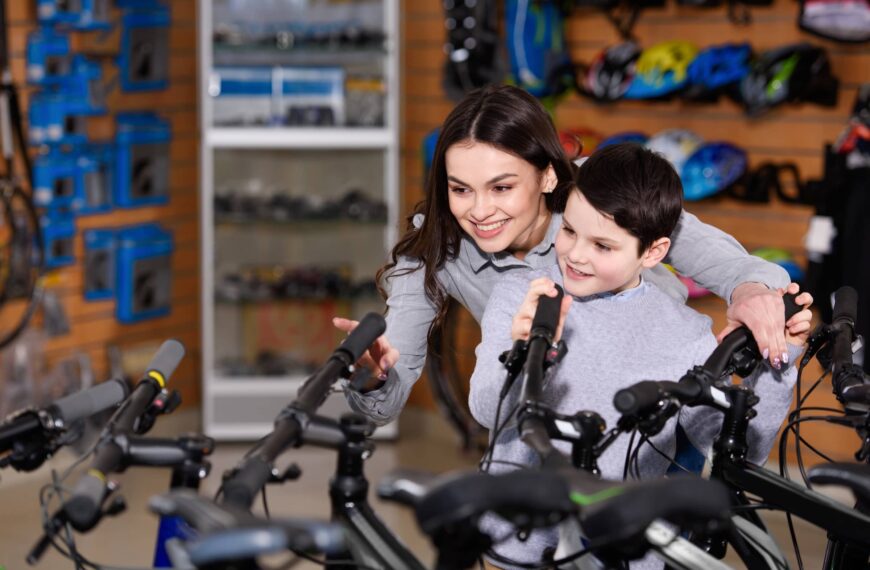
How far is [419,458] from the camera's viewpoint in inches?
220

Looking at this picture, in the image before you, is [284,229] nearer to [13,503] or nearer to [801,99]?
[13,503]

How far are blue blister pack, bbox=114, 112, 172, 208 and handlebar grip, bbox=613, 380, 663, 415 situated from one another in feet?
14.4

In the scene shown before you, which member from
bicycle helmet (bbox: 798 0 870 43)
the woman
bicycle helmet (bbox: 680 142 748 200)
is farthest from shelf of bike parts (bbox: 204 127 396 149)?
the woman

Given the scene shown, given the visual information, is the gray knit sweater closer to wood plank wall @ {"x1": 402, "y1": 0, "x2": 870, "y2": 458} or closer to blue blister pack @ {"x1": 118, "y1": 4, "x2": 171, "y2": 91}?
wood plank wall @ {"x1": 402, "y1": 0, "x2": 870, "y2": 458}

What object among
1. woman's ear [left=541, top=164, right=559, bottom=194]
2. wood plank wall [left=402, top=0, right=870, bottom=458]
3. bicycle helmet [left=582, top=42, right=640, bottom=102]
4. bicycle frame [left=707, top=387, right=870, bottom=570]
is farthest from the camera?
bicycle helmet [left=582, top=42, right=640, bottom=102]

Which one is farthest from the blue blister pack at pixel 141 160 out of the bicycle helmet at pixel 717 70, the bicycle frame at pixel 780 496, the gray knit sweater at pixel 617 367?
the bicycle frame at pixel 780 496

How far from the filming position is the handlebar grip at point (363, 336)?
5.48ft

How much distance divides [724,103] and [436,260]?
2819mm

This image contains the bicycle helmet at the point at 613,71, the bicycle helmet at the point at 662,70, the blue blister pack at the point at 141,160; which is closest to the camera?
the bicycle helmet at the point at 662,70

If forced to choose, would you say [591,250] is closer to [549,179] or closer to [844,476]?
[549,179]

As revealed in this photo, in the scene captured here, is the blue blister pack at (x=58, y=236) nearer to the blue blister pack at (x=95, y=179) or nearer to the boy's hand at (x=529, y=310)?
the blue blister pack at (x=95, y=179)

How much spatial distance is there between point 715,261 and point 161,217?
13.5 ft

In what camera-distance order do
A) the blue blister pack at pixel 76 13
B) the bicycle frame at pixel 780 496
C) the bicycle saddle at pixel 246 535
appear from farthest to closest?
1. the blue blister pack at pixel 76 13
2. the bicycle frame at pixel 780 496
3. the bicycle saddle at pixel 246 535

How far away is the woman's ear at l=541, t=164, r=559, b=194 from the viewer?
2.36m
